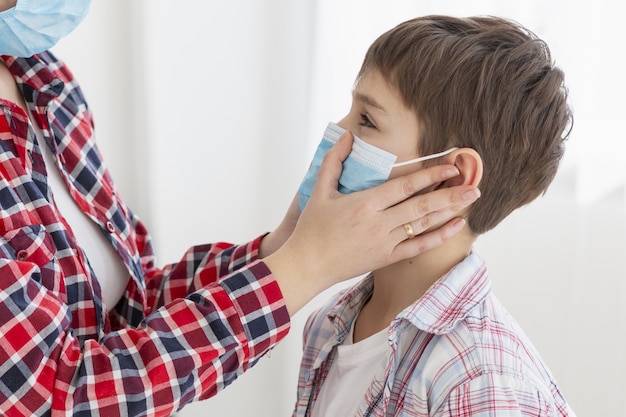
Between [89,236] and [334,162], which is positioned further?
[89,236]

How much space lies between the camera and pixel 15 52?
124 cm

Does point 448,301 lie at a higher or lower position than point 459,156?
lower

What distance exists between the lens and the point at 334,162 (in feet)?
3.88

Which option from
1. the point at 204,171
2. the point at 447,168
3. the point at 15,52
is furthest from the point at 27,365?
the point at 204,171

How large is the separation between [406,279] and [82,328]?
0.52 m

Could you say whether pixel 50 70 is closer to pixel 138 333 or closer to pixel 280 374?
pixel 138 333

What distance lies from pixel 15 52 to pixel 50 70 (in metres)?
0.17

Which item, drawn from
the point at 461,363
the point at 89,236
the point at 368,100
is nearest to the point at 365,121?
the point at 368,100

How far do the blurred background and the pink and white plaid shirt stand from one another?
0.61 m

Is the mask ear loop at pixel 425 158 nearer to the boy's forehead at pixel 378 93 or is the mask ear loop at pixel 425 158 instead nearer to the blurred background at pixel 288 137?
the boy's forehead at pixel 378 93

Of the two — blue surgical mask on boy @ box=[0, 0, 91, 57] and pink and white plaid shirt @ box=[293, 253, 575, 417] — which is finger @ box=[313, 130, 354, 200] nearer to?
pink and white plaid shirt @ box=[293, 253, 575, 417]

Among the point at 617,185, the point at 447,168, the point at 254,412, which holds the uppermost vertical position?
the point at 447,168

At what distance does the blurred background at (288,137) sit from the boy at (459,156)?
50 cm

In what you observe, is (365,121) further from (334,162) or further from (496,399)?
(496,399)
